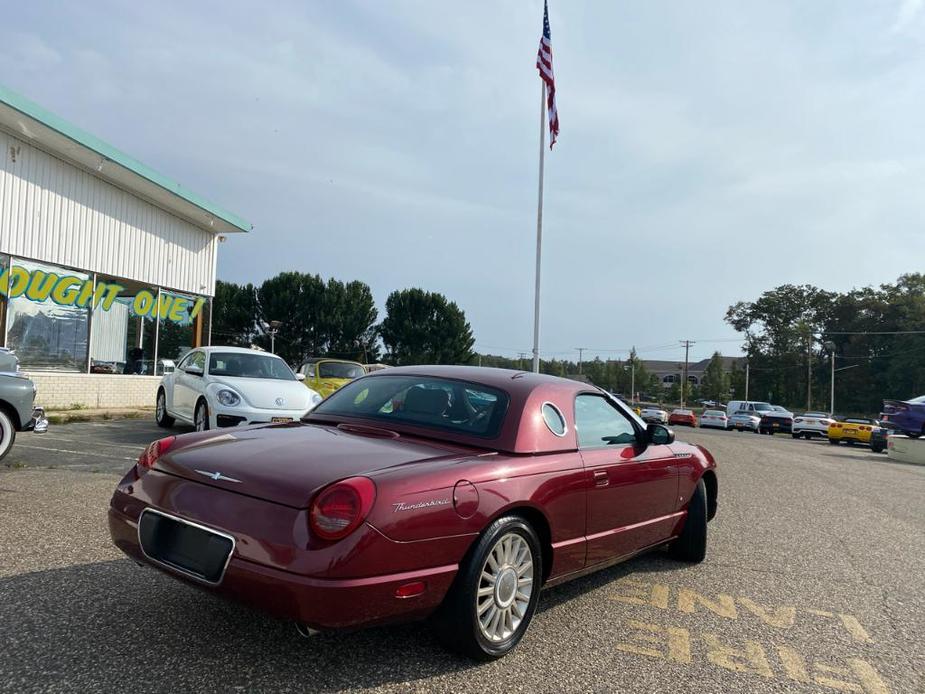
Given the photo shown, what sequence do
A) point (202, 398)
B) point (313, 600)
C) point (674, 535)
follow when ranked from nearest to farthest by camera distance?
point (313, 600) → point (674, 535) → point (202, 398)

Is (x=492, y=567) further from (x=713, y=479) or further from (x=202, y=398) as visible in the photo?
(x=202, y=398)

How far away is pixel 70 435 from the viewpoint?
36.2 feet

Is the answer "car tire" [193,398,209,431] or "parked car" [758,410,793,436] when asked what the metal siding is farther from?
"parked car" [758,410,793,436]

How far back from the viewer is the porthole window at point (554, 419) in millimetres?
3781

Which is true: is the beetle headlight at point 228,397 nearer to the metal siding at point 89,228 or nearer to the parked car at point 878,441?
the metal siding at point 89,228

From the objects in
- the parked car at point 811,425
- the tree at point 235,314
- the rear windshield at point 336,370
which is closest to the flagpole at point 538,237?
the rear windshield at point 336,370

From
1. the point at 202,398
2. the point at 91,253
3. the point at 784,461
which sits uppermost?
the point at 91,253

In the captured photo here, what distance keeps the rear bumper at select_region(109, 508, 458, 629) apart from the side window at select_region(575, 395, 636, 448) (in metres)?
1.45

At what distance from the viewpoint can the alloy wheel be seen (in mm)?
3121

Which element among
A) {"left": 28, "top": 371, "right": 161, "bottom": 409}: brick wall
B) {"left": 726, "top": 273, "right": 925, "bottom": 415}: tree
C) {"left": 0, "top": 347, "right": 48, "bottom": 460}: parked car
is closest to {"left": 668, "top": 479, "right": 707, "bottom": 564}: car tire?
{"left": 0, "top": 347, "right": 48, "bottom": 460}: parked car

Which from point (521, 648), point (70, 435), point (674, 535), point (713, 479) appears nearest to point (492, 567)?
point (521, 648)

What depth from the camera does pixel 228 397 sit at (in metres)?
9.83

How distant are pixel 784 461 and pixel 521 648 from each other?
13235mm

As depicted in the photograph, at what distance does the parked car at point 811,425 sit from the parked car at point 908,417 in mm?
12066
